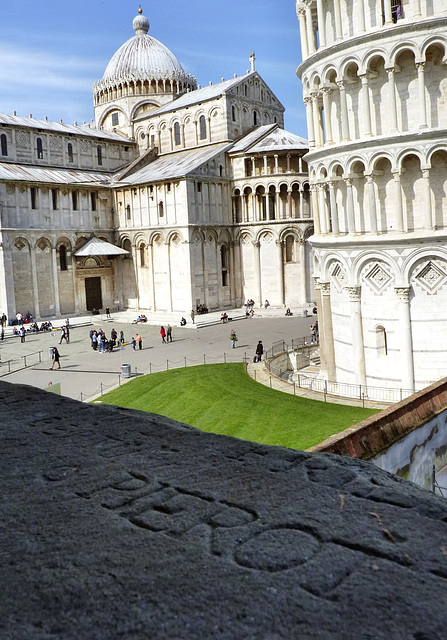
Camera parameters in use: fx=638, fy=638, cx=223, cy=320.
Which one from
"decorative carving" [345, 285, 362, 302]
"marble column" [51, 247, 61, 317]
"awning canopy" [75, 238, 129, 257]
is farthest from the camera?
Result: "awning canopy" [75, 238, 129, 257]

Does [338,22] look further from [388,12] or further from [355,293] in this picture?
[355,293]

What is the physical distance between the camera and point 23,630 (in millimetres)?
1988

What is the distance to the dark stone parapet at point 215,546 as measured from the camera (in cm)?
203

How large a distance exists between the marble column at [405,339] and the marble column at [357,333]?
5.20ft

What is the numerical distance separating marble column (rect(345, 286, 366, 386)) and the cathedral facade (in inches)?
1032

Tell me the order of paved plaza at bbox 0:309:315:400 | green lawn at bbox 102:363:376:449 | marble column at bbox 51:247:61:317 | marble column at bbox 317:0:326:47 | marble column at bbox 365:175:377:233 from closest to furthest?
green lawn at bbox 102:363:376:449, marble column at bbox 365:175:377:233, marble column at bbox 317:0:326:47, paved plaza at bbox 0:309:315:400, marble column at bbox 51:247:61:317

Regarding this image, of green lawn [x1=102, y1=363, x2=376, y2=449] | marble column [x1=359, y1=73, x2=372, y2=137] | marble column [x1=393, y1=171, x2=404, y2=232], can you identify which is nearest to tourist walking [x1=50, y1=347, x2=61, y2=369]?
green lawn [x1=102, y1=363, x2=376, y2=449]

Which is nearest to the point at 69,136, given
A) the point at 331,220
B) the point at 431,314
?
the point at 331,220

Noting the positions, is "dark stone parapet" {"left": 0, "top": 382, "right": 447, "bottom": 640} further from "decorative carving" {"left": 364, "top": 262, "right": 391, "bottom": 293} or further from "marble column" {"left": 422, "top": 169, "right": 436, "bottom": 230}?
"decorative carving" {"left": 364, "top": 262, "right": 391, "bottom": 293}

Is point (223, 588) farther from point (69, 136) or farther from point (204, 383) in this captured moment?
point (69, 136)

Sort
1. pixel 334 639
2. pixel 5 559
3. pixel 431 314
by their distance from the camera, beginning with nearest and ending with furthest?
pixel 334 639
pixel 5 559
pixel 431 314

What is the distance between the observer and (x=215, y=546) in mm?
2543

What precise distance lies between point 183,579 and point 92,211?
2060 inches

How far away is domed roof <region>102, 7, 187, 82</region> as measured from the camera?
201ft
